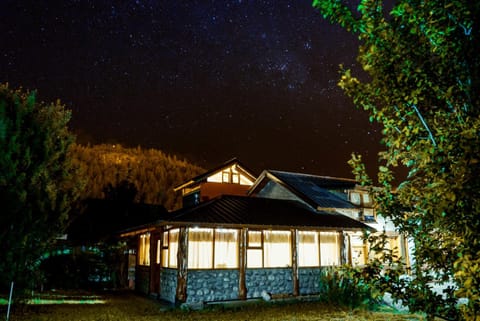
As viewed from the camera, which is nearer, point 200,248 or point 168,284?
point 200,248

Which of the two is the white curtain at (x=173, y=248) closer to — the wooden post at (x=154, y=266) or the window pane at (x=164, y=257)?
the window pane at (x=164, y=257)

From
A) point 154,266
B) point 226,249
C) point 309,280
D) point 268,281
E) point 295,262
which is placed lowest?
point 309,280

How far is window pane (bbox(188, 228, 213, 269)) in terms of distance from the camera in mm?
13695

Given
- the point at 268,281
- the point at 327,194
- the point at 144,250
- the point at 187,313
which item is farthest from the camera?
the point at 327,194

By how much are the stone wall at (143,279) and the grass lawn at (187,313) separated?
8.86ft

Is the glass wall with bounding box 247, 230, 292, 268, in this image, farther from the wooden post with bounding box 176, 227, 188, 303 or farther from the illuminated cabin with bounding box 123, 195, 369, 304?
the wooden post with bounding box 176, 227, 188, 303

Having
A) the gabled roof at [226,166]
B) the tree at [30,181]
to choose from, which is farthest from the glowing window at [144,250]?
the gabled roof at [226,166]

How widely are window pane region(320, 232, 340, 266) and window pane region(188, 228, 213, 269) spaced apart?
5.54 metres

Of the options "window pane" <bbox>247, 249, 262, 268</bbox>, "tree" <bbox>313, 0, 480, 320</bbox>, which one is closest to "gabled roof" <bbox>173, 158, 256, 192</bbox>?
"window pane" <bbox>247, 249, 262, 268</bbox>

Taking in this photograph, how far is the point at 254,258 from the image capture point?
14.9 m

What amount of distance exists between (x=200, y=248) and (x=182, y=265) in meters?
1.03

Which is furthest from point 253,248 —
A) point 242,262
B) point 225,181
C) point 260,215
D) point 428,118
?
point 225,181

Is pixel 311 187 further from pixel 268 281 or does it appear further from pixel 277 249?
pixel 268 281

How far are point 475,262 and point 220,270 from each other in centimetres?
1169
